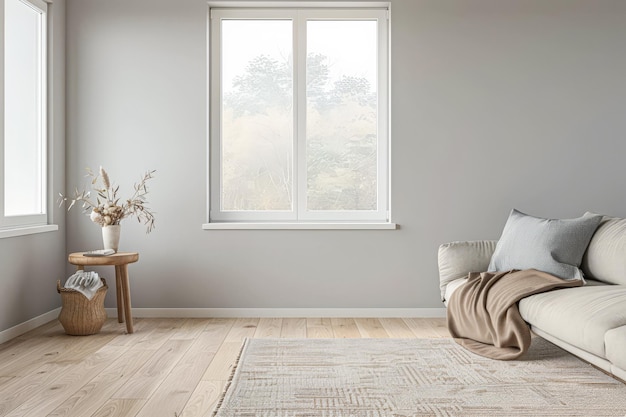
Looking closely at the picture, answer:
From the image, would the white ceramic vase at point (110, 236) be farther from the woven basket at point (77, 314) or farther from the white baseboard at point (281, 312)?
the white baseboard at point (281, 312)

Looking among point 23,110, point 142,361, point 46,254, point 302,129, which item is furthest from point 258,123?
point 142,361

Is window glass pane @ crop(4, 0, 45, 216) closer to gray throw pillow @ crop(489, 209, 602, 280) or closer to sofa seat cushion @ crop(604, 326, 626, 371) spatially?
gray throw pillow @ crop(489, 209, 602, 280)

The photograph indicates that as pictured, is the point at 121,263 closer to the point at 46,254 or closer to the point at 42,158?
the point at 46,254

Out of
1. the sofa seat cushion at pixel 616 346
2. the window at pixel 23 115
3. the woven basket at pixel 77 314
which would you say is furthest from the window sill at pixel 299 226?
the sofa seat cushion at pixel 616 346

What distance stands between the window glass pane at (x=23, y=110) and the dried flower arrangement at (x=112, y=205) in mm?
273

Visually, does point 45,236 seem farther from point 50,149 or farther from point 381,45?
point 381,45

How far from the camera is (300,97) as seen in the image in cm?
491

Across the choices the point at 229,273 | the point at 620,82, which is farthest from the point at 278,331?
the point at 620,82

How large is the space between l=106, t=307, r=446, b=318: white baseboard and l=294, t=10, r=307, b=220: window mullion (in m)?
0.98

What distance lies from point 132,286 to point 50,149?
1173 millimetres

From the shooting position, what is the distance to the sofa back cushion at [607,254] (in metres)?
3.43

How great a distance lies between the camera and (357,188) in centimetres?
495

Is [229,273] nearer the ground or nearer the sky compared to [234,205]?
nearer the ground

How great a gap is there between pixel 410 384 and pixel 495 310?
0.77 metres
